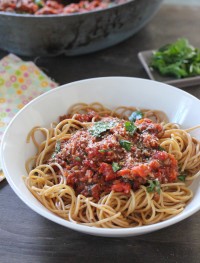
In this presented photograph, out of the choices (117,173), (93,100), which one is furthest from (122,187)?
(93,100)

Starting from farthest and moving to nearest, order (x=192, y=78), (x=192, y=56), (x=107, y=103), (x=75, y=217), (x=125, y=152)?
(x=192, y=56) → (x=192, y=78) → (x=107, y=103) → (x=125, y=152) → (x=75, y=217)

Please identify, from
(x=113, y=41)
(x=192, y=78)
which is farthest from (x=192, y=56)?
(x=113, y=41)

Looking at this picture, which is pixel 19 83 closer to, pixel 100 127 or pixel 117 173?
pixel 100 127

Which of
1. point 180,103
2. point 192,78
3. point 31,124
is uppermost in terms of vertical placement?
point 31,124

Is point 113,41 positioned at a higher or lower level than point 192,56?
higher

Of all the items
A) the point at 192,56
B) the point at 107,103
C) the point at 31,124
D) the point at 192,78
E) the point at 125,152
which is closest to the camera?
the point at 125,152

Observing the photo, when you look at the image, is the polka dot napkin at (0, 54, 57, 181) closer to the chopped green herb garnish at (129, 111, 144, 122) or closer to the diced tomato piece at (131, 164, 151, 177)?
the chopped green herb garnish at (129, 111, 144, 122)

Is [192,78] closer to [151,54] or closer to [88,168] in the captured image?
[151,54]
